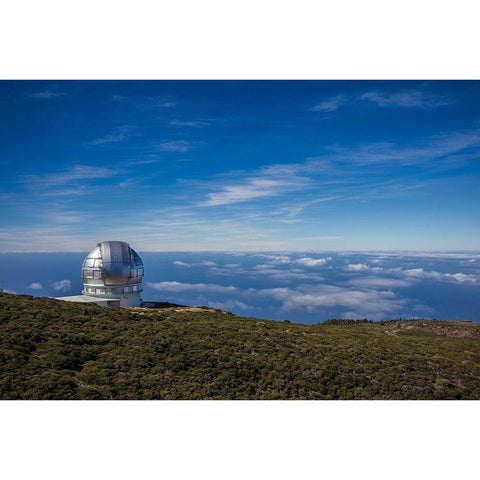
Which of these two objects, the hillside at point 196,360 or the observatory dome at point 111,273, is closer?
the hillside at point 196,360

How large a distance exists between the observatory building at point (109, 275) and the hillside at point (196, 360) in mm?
3145

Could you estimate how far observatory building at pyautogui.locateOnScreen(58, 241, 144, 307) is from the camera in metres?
20.7

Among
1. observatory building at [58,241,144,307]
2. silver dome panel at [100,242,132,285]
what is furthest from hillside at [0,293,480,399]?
silver dome panel at [100,242,132,285]

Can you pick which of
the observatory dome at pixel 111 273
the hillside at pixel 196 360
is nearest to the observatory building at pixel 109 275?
the observatory dome at pixel 111 273

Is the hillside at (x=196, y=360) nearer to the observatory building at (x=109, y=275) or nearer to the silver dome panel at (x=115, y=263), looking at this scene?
the observatory building at (x=109, y=275)

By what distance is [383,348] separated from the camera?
16.2 meters

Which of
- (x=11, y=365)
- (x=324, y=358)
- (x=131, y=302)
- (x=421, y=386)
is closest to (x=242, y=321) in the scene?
(x=324, y=358)

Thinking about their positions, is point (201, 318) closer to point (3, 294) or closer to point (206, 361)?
point (206, 361)

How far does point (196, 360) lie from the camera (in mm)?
12805

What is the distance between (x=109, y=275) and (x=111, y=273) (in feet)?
0.58

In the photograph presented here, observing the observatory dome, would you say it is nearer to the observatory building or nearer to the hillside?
the observatory building

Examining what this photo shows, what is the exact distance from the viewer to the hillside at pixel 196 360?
1066 centimetres

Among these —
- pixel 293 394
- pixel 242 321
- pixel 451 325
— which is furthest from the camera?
pixel 451 325

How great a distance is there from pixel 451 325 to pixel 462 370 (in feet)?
40.4
